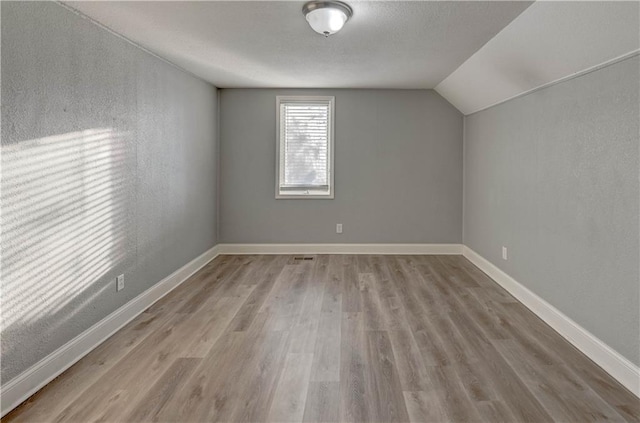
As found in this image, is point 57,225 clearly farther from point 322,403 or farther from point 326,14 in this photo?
point 326,14

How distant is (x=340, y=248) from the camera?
5.62 m

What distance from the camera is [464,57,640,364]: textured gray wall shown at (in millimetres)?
2293

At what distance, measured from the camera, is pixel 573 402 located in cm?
206

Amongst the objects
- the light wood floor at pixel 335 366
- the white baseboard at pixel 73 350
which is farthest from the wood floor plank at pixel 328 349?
the white baseboard at pixel 73 350

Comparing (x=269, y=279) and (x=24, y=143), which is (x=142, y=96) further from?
(x=269, y=279)

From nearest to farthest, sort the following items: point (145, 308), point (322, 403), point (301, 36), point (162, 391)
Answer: point (322, 403)
point (162, 391)
point (301, 36)
point (145, 308)

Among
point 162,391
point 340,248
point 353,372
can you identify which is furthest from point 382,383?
point 340,248

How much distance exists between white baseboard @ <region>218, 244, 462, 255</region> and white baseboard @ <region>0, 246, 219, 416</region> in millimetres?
1647

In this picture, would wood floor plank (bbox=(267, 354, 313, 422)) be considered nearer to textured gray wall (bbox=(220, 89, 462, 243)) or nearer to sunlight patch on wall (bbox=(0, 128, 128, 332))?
sunlight patch on wall (bbox=(0, 128, 128, 332))

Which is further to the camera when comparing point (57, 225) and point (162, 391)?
point (57, 225)

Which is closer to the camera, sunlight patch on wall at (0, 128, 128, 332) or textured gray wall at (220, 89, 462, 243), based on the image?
sunlight patch on wall at (0, 128, 128, 332)

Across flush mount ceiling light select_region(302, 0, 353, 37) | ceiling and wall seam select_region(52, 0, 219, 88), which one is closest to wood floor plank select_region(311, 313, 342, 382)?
flush mount ceiling light select_region(302, 0, 353, 37)

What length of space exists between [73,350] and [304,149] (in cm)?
381

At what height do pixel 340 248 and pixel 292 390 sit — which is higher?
pixel 340 248
